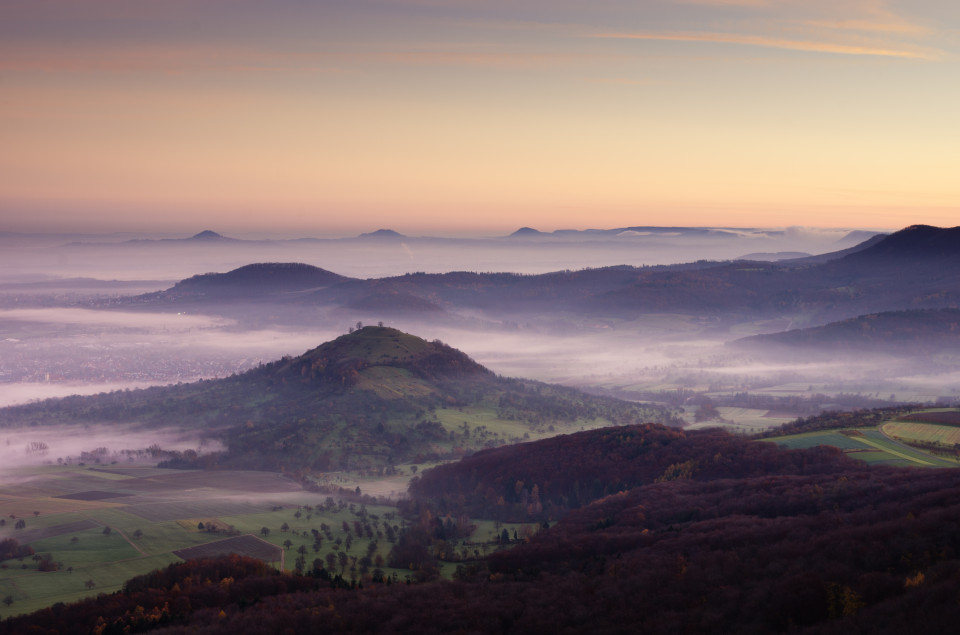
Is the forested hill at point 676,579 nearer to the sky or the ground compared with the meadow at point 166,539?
nearer to the sky

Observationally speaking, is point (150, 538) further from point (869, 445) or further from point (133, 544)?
point (869, 445)

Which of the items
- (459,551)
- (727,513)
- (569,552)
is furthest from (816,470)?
(459,551)

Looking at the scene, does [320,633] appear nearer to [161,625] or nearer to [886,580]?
[161,625]

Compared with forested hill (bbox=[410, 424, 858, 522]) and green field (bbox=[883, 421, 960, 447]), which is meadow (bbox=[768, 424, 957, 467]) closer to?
green field (bbox=[883, 421, 960, 447])

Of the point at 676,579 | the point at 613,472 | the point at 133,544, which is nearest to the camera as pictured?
the point at 676,579

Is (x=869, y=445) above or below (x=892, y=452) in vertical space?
below

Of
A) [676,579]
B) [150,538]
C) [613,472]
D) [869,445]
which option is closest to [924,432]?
[869,445]

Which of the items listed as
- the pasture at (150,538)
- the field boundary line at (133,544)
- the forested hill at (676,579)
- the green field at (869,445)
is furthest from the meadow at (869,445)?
the field boundary line at (133,544)

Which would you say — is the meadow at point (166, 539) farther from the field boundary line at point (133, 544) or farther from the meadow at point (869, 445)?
the meadow at point (869, 445)
